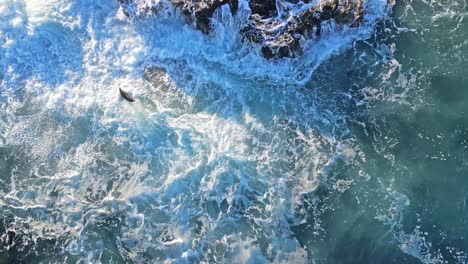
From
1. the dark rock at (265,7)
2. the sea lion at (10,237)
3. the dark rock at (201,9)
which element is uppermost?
the dark rock at (265,7)

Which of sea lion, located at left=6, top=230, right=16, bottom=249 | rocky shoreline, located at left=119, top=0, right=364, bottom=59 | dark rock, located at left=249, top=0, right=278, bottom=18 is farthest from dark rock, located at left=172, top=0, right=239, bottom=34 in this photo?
sea lion, located at left=6, top=230, right=16, bottom=249

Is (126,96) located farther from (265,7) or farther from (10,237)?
(10,237)

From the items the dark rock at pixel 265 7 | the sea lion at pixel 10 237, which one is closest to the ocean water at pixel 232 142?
the sea lion at pixel 10 237

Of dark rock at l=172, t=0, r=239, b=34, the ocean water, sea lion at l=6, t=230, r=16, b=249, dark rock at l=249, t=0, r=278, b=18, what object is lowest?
sea lion at l=6, t=230, r=16, b=249

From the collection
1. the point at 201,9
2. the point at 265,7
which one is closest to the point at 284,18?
the point at 265,7

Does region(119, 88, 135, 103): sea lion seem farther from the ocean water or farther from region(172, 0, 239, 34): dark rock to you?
region(172, 0, 239, 34): dark rock

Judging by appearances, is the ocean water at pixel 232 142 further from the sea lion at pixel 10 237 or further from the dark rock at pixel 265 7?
the dark rock at pixel 265 7

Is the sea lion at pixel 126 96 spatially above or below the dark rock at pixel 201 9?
below
